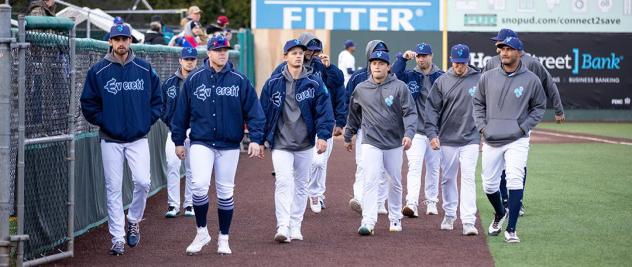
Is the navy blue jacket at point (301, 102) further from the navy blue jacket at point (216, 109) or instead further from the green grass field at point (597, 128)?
the green grass field at point (597, 128)

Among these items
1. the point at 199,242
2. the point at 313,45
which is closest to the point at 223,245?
the point at 199,242

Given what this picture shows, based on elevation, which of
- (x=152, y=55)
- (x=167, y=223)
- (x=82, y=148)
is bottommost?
(x=167, y=223)

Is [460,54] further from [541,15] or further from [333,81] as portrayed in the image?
[541,15]

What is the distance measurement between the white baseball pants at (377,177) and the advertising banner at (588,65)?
74.7 feet

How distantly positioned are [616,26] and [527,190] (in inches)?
776

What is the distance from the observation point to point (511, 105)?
11000mm

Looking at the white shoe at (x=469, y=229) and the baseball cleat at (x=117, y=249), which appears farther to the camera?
the white shoe at (x=469, y=229)

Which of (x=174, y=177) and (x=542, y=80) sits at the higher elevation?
(x=542, y=80)

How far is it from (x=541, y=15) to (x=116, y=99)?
25262 mm

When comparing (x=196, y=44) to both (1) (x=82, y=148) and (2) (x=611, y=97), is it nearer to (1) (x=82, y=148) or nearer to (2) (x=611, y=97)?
(1) (x=82, y=148)

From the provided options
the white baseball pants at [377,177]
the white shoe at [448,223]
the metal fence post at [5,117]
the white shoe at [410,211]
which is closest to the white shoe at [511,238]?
the white shoe at [448,223]

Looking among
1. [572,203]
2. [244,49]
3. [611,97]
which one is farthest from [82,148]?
[611,97]

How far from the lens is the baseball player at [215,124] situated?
1015 cm

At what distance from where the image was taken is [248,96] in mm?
10258
